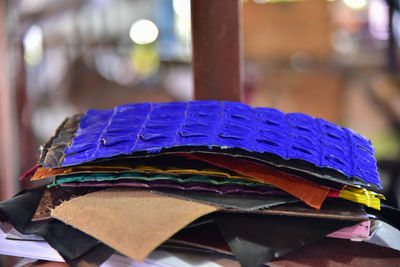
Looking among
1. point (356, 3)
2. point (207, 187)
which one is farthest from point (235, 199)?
point (356, 3)

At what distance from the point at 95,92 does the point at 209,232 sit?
226 centimetres

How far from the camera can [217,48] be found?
799 millimetres

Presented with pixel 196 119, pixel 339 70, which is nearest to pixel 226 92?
pixel 196 119

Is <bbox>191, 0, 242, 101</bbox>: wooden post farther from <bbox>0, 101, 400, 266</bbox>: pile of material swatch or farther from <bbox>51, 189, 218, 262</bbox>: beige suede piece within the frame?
<bbox>51, 189, 218, 262</bbox>: beige suede piece

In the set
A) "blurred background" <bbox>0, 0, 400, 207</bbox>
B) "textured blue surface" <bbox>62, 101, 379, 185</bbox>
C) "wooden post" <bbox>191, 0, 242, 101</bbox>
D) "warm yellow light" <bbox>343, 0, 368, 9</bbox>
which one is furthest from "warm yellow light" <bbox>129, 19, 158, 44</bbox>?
"textured blue surface" <bbox>62, 101, 379, 185</bbox>

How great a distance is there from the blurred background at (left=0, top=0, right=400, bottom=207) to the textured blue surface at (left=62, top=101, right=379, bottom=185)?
715mm

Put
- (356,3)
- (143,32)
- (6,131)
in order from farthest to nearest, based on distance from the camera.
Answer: (143,32) → (356,3) → (6,131)

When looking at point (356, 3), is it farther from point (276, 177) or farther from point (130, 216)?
point (130, 216)

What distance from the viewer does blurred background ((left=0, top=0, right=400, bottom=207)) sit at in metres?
1.53

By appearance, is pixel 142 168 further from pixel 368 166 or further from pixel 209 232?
pixel 368 166

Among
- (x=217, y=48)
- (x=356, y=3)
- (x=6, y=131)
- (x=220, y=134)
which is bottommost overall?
(x=6, y=131)

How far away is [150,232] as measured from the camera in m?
0.51

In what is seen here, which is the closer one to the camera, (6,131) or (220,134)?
(220,134)

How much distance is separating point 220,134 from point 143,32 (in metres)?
4.10
